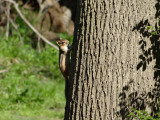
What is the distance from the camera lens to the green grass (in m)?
6.89

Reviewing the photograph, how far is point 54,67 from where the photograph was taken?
920 cm

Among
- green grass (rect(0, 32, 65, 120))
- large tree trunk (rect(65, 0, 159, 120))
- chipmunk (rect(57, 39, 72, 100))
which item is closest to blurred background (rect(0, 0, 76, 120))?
green grass (rect(0, 32, 65, 120))

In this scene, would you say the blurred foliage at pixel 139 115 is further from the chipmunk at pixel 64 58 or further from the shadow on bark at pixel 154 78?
the chipmunk at pixel 64 58

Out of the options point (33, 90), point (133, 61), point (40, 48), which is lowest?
point (33, 90)

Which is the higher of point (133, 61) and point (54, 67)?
point (133, 61)

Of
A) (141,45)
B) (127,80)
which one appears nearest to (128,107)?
(127,80)

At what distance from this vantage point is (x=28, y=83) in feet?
26.2

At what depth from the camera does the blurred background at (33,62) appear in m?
7.07

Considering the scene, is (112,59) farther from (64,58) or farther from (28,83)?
(28,83)

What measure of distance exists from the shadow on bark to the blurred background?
3179 millimetres

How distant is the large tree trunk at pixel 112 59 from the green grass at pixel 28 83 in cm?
306

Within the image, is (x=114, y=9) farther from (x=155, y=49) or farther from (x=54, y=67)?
(x=54, y=67)

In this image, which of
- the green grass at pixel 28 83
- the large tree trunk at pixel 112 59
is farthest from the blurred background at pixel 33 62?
the large tree trunk at pixel 112 59

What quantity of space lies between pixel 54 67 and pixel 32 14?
2.38 metres
